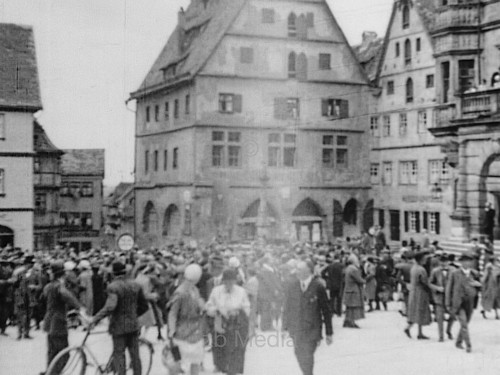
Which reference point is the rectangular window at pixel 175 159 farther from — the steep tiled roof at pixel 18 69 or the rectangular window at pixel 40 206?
the rectangular window at pixel 40 206

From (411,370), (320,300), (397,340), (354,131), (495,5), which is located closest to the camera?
(320,300)

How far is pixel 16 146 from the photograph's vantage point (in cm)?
2022

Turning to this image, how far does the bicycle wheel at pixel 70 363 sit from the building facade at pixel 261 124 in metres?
5.30

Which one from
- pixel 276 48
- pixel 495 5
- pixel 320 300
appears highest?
pixel 495 5

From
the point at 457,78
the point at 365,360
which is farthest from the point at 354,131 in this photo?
the point at 457,78

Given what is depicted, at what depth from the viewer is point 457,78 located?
69.3 feet

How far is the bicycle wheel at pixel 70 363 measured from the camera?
7859 mm

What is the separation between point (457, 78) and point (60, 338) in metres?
15.5

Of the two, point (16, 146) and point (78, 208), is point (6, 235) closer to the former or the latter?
point (16, 146)

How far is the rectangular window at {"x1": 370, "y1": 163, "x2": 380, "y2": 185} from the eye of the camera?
14.4 metres

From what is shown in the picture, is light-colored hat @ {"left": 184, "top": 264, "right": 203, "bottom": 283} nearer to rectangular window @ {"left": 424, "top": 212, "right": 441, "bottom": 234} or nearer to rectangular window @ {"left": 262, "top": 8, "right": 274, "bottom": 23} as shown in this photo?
rectangular window @ {"left": 262, "top": 8, "right": 274, "bottom": 23}

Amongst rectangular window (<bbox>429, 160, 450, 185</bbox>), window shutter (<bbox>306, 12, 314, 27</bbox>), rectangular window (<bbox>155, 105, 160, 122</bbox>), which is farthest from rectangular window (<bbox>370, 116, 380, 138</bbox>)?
rectangular window (<bbox>429, 160, 450, 185</bbox>)

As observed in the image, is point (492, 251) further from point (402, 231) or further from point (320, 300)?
point (320, 300)

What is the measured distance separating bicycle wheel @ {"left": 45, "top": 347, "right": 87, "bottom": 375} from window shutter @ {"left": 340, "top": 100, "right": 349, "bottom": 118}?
22.7ft
